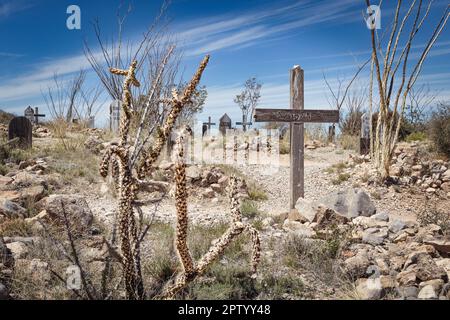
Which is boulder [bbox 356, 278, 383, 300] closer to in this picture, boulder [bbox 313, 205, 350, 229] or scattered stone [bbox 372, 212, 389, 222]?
boulder [bbox 313, 205, 350, 229]

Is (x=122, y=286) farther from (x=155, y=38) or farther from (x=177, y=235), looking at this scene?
(x=155, y=38)

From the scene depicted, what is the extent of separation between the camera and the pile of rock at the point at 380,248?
140 inches

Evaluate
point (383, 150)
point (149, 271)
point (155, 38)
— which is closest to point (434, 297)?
point (149, 271)

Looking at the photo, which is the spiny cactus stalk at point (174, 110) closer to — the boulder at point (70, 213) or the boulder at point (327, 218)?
the boulder at point (70, 213)

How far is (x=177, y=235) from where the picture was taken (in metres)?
3.06

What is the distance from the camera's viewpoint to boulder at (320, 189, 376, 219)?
652cm

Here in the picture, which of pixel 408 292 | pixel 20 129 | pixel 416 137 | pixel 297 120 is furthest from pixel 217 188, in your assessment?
pixel 416 137

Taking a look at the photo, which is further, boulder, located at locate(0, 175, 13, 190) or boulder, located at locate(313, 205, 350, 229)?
boulder, located at locate(0, 175, 13, 190)

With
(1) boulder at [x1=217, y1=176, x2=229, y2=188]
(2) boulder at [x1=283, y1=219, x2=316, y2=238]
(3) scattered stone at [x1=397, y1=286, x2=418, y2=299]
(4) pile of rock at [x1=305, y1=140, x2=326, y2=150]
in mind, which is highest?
(4) pile of rock at [x1=305, y1=140, x2=326, y2=150]

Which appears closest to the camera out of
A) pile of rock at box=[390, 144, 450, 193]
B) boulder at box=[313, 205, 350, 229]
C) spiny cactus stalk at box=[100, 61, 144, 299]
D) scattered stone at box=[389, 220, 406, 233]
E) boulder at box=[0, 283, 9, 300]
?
spiny cactus stalk at box=[100, 61, 144, 299]

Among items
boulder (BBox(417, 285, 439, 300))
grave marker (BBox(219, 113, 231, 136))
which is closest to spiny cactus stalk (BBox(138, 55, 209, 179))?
boulder (BBox(417, 285, 439, 300))

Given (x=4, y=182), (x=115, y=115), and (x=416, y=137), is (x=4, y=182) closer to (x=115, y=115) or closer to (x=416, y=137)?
(x=115, y=115)

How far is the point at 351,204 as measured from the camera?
21.5ft
